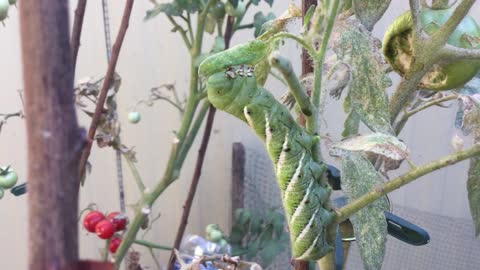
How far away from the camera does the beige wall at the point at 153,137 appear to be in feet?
3.15

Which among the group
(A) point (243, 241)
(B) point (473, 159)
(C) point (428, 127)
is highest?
(B) point (473, 159)

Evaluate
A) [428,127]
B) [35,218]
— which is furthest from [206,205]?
[35,218]

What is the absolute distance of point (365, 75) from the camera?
0.29 metres

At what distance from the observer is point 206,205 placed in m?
1.21

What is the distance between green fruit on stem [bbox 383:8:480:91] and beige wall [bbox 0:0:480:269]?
2.17ft

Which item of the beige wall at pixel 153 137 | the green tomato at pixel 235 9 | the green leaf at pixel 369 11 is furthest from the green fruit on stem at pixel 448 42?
the beige wall at pixel 153 137

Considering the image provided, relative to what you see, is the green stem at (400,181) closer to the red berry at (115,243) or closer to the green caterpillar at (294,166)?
the green caterpillar at (294,166)

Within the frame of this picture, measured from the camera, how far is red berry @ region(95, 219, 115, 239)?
2.17 feet

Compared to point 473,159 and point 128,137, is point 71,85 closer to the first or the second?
point 473,159

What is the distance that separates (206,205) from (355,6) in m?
0.94

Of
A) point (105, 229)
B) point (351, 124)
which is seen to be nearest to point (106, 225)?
point (105, 229)

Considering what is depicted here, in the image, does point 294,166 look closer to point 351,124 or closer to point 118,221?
point 351,124

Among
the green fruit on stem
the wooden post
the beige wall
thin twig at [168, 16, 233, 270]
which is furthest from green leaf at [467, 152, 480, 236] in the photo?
the beige wall

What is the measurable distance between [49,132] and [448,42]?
284 mm
